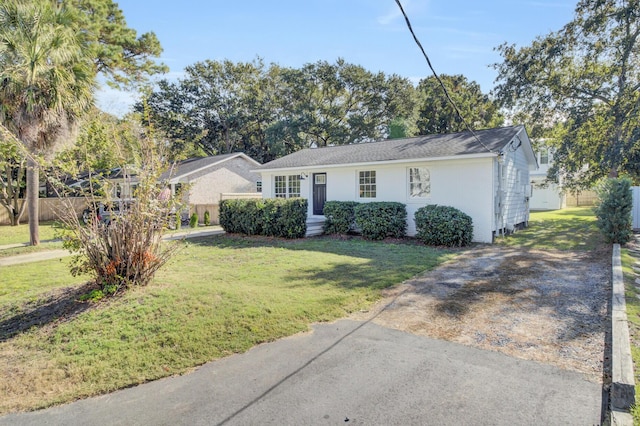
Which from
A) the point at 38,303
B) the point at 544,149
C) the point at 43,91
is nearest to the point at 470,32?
the point at 38,303

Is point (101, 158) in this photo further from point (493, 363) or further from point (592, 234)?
point (592, 234)

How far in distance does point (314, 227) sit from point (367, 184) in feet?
8.91

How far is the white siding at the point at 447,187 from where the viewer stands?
12039 mm

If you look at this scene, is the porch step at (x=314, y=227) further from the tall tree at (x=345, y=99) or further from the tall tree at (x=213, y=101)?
the tall tree at (x=213, y=101)

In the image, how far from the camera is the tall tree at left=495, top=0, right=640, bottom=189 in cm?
1747

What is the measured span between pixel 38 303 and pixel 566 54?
23594 mm

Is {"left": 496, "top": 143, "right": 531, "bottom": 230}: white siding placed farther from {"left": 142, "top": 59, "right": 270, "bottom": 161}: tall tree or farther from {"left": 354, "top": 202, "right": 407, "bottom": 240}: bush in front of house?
{"left": 142, "top": 59, "right": 270, "bottom": 161}: tall tree

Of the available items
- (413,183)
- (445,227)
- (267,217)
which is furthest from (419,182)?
(267,217)

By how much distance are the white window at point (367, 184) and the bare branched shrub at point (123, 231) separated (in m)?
9.49

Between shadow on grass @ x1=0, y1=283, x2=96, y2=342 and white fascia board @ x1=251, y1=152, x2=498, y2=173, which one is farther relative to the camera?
white fascia board @ x1=251, y1=152, x2=498, y2=173

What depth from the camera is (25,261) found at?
989 centimetres

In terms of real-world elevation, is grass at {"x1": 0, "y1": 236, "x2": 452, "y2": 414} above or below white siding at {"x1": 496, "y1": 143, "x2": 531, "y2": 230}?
below

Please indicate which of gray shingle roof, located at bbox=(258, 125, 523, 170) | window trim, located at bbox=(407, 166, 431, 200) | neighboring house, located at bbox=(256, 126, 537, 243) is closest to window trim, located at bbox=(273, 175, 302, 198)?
neighboring house, located at bbox=(256, 126, 537, 243)

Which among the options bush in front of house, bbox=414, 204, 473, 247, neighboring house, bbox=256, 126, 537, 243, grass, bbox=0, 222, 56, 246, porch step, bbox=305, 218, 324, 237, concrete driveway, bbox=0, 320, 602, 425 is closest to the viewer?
concrete driveway, bbox=0, 320, 602, 425
